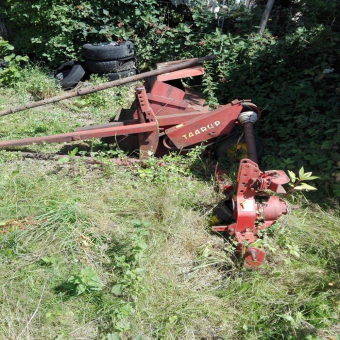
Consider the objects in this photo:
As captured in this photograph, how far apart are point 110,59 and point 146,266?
4.44 m

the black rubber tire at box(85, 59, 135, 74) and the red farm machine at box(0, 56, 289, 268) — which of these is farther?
the black rubber tire at box(85, 59, 135, 74)

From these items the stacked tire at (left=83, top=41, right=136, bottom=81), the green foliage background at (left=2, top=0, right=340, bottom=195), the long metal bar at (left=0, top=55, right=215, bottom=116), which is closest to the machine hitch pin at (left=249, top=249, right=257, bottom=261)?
the green foliage background at (left=2, top=0, right=340, bottom=195)

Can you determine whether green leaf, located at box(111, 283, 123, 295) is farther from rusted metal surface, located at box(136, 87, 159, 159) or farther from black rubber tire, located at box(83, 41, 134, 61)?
black rubber tire, located at box(83, 41, 134, 61)

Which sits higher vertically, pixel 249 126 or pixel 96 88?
pixel 96 88

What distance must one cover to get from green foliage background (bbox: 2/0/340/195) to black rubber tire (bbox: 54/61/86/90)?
0.23 metres

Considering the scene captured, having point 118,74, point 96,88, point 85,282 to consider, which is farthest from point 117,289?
point 118,74

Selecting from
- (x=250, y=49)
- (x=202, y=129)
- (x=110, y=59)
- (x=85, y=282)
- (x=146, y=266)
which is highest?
(x=250, y=49)

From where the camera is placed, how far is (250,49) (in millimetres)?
5363

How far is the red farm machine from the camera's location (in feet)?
9.36

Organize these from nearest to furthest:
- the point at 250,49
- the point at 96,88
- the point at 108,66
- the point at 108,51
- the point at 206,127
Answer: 1. the point at 206,127
2. the point at 96,88
3. the point at 250,49
4. the point at 108,51
5. the point at 108,66

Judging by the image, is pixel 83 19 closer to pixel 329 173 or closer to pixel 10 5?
pixel 10 5

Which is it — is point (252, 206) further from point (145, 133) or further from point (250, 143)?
point (145, 133)

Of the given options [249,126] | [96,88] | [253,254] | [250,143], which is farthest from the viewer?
[96,88]

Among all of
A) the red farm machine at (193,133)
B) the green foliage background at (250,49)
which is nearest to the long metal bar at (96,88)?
the red farm machine at (193,133)
